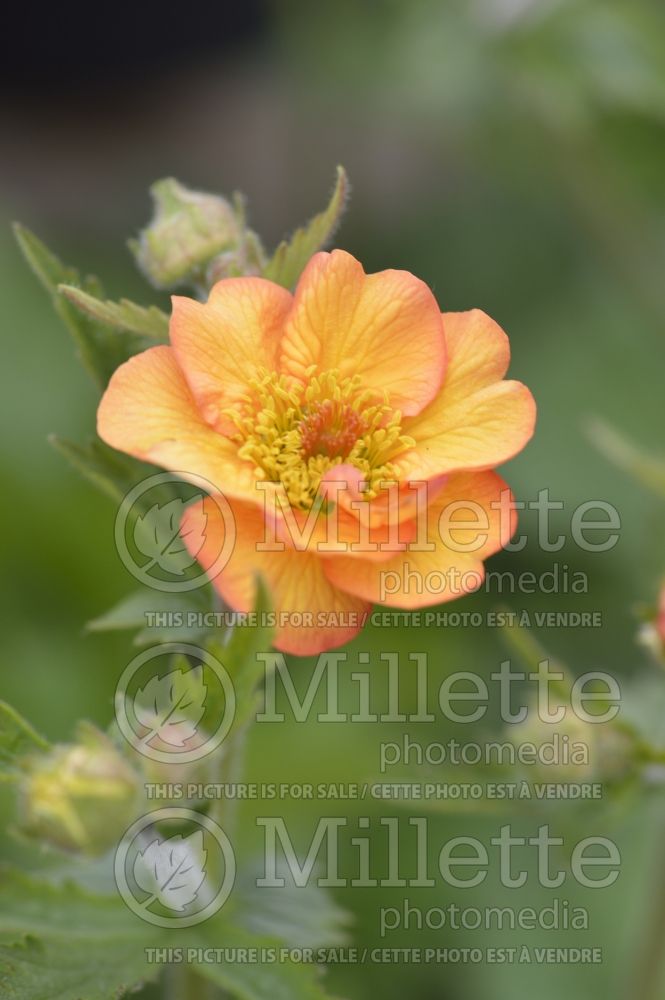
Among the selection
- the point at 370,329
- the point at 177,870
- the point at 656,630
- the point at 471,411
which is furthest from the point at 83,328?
the point at 656,630

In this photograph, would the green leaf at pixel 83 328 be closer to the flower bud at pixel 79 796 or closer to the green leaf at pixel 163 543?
the green leaf at pixel 163 543

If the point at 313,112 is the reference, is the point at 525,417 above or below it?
below

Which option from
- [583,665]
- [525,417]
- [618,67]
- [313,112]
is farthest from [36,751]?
[313,112]

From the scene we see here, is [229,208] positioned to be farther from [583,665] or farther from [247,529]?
[583,665]

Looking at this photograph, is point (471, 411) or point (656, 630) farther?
point (656, 630)

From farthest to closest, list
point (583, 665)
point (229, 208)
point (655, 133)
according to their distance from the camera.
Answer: point (655, 133) → point (583, 665) → point (229, 208)

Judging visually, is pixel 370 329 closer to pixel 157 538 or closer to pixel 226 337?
pixel 226 337

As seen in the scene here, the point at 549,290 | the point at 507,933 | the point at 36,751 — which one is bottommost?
the point at 507,933
